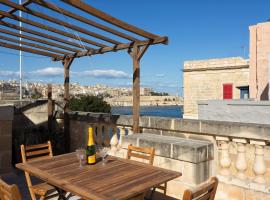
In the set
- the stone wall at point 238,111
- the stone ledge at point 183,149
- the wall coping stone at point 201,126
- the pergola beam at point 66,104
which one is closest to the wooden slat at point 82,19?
the wall coping stone at point 201,126

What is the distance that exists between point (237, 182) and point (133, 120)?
2004 mm

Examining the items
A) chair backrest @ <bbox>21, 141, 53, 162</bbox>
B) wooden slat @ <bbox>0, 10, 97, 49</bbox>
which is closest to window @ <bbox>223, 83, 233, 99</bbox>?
wooden slat @ <bbox>0, 10, 97, 49</bbox>

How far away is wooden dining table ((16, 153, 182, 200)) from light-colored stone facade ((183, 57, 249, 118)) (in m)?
18.4

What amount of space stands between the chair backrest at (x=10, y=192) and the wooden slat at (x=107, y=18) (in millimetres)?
2074

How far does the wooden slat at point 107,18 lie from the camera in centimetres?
305

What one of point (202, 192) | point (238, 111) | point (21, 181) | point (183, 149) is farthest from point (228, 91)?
point (202, 192)

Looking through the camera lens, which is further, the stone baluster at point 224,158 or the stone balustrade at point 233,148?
the stone baluster at point 224,158

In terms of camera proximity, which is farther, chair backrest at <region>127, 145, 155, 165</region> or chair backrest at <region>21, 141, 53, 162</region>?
chair backrest at <region>21, 141, 53, 162</region>

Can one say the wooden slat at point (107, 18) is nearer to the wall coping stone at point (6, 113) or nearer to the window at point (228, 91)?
the wall coping stone at point (6, 113)

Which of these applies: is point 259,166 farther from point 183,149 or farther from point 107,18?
point 107,18

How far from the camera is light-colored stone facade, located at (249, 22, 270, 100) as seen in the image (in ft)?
38.9

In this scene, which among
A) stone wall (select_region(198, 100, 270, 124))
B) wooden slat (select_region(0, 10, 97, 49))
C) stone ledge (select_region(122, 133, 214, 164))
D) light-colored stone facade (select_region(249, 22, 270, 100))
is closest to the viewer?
stone ledge (select_region(122, 133, 214, 164))

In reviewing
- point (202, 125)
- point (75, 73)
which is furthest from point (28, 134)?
point (202, 125)

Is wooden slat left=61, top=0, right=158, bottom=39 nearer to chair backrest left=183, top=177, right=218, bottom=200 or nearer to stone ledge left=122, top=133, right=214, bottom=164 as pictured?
stone ledge left=122, top=133, right=214, bottom=164
